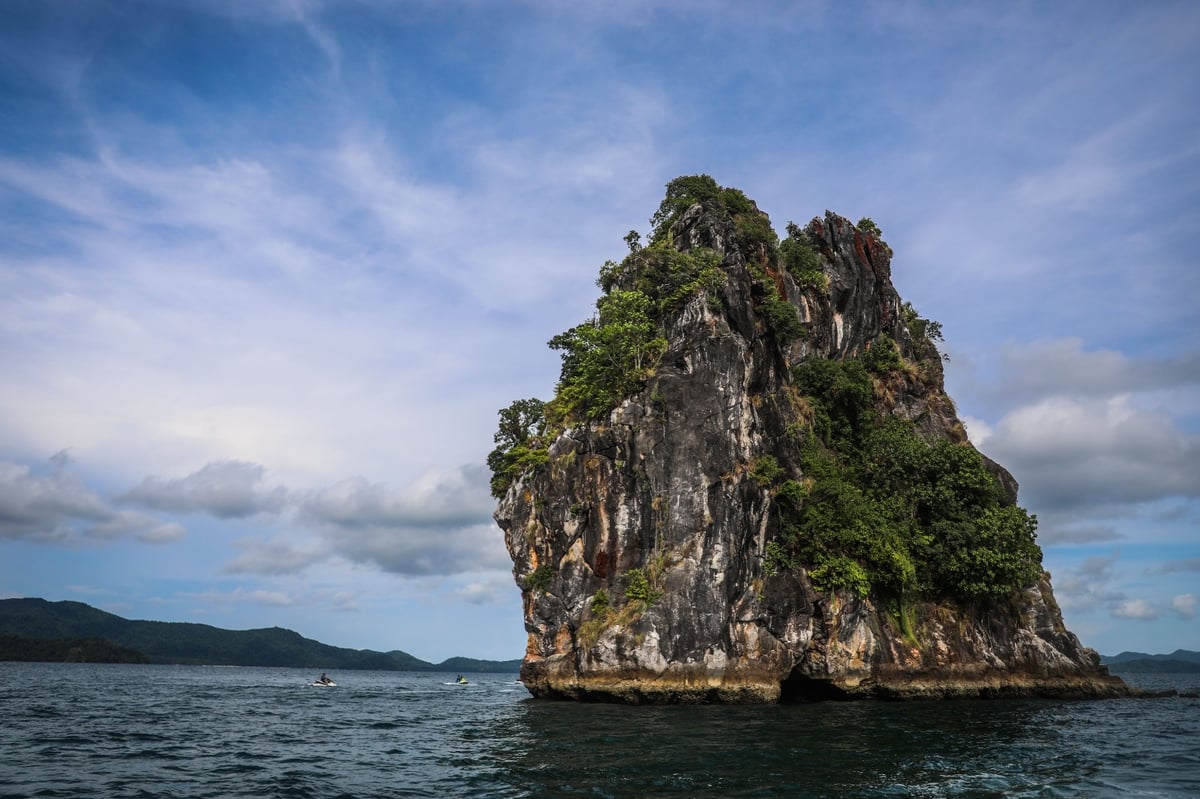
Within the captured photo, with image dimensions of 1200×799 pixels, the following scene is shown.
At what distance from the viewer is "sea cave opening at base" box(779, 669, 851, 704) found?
40125mm

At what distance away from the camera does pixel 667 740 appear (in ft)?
79.7

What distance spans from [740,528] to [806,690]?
10.5 meters

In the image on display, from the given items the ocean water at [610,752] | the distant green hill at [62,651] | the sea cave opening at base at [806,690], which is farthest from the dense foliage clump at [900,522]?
the distant green hill at [62,651]

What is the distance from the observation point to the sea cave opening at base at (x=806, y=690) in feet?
132

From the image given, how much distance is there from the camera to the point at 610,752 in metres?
22.1

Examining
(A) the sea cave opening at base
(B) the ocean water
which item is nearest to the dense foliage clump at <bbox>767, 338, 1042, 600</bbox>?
(A) the sea cave opening at base

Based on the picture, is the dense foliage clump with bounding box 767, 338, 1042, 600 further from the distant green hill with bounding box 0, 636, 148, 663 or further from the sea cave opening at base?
the distant green hill with bounding box 0, 636, 148, 663

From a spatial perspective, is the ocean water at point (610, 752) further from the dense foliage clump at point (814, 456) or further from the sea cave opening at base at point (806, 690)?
the dense foliage clump at point (814, 456)

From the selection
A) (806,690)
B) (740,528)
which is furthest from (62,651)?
(740,528)

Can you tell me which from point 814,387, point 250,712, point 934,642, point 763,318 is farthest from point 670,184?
point 250,712

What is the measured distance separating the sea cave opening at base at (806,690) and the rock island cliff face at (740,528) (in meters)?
0.17

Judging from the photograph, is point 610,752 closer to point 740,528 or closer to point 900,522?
point 740,528

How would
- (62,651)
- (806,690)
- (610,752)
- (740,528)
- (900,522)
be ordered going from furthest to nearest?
1. (62,651)
2. (900,522)
3. (806,690)
4. (740,528)
5. (610,752)

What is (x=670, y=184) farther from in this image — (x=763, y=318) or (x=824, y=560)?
(x=824, y=560)
